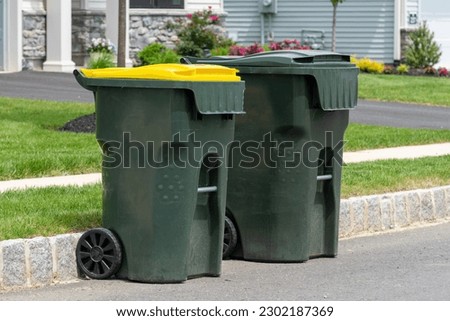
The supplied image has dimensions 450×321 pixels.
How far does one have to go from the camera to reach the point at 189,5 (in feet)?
94.5

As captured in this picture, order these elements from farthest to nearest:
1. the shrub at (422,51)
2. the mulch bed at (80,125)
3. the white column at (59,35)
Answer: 1. the shrub at (422,51)
2. the white column at (59,35)
3. the mulch bed at (80,125)

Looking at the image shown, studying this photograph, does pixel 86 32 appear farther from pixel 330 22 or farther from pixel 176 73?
pixel 176 73

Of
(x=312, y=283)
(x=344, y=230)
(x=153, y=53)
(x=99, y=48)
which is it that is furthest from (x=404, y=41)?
(x=312, y=283)

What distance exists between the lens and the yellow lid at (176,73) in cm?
812

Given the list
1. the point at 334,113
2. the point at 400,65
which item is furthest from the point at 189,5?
the point at 334,113

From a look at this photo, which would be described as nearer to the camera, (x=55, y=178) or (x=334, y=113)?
(x=334, y=113)

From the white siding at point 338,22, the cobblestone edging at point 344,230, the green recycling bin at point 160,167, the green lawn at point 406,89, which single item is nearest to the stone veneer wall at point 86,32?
the green lawn at point 406,89

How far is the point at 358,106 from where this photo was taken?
875 inches

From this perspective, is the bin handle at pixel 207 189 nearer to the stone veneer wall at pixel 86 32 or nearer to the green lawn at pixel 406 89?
the green lawn at pixel 406 89

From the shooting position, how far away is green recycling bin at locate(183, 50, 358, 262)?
8.90 metres

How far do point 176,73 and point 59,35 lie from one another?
17188mm

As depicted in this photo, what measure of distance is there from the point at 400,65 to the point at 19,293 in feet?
81.5

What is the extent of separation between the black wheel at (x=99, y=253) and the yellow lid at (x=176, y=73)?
0.98 metres
